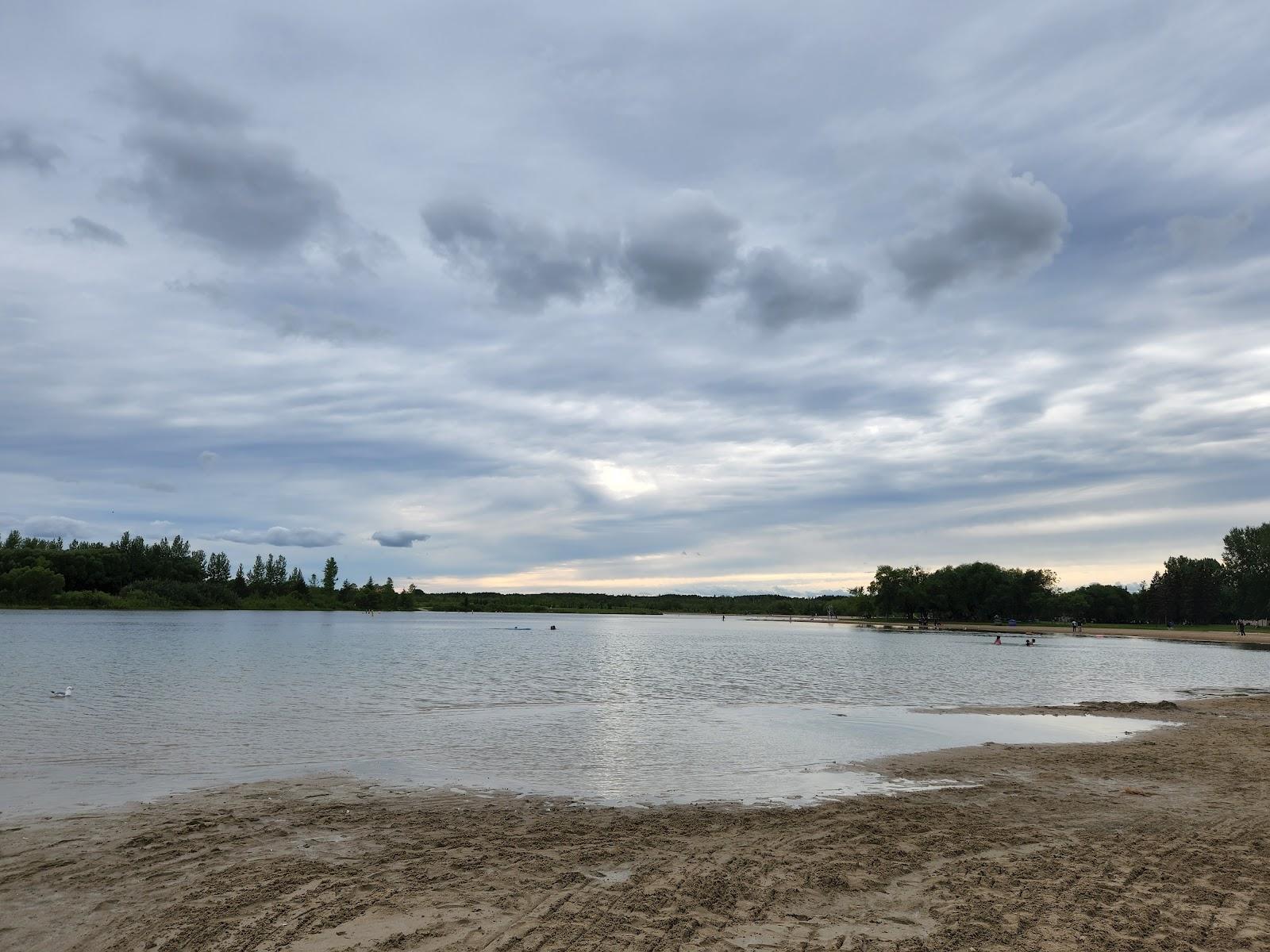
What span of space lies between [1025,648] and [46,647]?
92.7m

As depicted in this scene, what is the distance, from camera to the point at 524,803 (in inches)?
554

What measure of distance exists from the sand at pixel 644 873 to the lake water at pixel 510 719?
216 centimetres

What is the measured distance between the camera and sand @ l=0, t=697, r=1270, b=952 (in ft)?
25.6

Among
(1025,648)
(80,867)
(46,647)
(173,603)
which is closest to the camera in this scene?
(80,867)

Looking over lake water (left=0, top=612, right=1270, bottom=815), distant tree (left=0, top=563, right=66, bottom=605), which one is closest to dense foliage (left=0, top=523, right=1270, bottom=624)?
distant tree (left=0, top=563, right=66, bottom=605)

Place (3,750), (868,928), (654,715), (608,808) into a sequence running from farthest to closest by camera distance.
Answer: (654,715)
(3,750)
(608,808)
(868,928)

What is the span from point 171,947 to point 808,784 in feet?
38.9

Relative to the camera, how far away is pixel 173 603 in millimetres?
189625

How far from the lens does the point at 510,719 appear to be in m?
26.0

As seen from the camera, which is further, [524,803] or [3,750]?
[3,750]

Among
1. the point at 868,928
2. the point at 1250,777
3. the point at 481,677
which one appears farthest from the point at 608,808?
the point at 481,677

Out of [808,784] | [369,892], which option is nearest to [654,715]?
[808,784]

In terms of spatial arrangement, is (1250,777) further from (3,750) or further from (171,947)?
(3,750)

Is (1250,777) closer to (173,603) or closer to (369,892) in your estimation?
(369,892)
